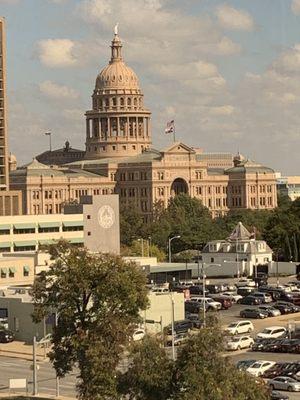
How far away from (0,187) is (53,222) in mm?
12789

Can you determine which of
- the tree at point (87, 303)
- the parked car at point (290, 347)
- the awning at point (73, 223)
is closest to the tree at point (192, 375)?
the tree at point (87, 303)

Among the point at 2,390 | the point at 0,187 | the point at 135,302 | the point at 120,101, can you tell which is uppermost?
the point at 120,101

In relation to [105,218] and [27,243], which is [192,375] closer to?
[27,243]

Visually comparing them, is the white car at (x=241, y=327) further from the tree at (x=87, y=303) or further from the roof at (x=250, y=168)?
the roof at (x=250, y=168)

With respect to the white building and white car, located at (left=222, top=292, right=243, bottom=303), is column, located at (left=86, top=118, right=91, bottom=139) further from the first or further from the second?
white car, located at (left=222, top=292, right=243, bottom=303)

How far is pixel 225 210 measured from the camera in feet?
587

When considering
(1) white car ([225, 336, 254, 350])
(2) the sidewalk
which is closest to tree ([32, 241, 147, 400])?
(2) the sidewalk

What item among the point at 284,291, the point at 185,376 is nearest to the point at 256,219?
the point at 284,291

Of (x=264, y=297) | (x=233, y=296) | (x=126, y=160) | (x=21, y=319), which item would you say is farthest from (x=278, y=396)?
(x=126, y=160)

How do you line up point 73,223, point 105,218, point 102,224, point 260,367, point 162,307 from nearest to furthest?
point 260,367
point 162,307
point 73,223
point 102,224
point 105,218

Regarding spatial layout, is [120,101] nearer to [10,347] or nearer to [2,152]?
[2,152]

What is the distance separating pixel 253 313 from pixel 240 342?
42.8 ft

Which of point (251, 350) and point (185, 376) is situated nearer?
point (185, 376)

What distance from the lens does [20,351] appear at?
2510 inches
